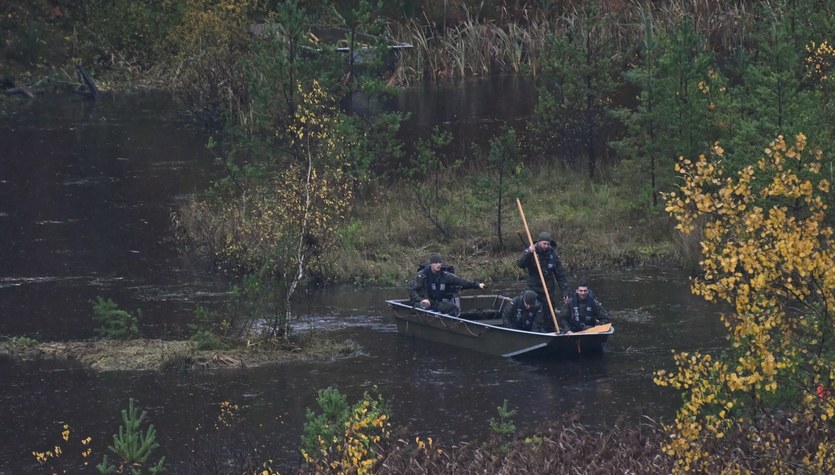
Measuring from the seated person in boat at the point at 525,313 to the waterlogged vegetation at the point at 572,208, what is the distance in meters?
2.49

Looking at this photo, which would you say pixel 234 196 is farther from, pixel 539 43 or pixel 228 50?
pixel 539 43

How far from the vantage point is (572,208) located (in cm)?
3484

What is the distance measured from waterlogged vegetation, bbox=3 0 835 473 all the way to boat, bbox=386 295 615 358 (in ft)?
5.34

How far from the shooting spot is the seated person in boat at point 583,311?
24.6 metres

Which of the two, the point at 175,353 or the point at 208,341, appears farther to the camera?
the point at 208,341

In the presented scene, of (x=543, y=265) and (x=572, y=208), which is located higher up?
(x=572, y=208)

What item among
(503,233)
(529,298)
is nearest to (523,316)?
(529,298)

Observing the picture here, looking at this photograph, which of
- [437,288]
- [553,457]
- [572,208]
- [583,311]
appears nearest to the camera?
[553,457]

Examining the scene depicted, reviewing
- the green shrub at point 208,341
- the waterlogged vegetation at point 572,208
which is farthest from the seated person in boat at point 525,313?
the green shrub at point 208,341

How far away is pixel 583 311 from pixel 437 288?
2.86 m

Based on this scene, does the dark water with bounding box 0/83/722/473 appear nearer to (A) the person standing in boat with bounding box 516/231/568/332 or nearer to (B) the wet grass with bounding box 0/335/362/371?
(B) the wet grass with bounding box 0/335/362/371

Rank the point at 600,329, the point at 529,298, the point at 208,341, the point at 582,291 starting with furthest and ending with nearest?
the point at 208,341, the point at 529,298, the point at 582,291, the point at 600,329

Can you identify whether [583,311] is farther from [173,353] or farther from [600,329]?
[173,353]

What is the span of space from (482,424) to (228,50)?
3472 centimetres
